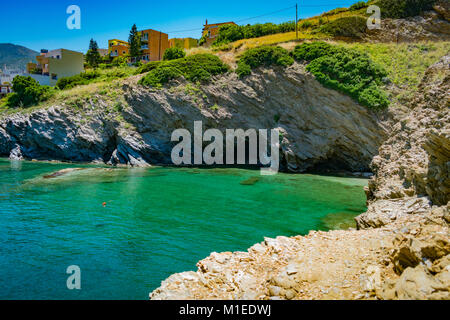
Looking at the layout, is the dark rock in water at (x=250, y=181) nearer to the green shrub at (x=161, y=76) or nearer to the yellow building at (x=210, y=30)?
the green shrub at (x=161, y=76)

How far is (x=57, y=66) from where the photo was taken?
69875mm

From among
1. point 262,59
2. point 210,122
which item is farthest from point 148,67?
point 262,59

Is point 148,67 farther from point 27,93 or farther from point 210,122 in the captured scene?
point 27,93

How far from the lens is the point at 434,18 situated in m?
40.4

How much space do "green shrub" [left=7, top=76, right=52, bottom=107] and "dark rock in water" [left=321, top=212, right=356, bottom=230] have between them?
51458mm

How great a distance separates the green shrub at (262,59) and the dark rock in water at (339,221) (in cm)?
2522

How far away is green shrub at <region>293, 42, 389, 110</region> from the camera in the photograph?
106 feet

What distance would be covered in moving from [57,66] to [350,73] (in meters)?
67.7

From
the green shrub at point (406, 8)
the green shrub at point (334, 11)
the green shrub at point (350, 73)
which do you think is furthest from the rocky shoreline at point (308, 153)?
the green shrub at point (334, 11)

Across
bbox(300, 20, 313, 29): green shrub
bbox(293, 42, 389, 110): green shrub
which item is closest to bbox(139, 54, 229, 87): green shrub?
bbox(293, 42, 389, 110): green shrub

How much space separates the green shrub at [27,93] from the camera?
50250mm

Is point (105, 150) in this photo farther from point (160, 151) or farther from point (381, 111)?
point (381, 111)

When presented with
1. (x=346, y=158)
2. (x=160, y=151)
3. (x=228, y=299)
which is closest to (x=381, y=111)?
→ (x=346, y=158)

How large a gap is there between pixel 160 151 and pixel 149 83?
10140mm
